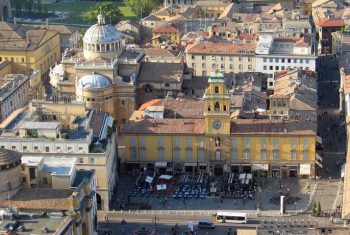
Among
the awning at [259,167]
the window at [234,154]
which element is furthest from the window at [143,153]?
the awning at [259,167]

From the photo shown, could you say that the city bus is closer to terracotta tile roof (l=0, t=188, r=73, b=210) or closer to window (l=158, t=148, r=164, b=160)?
window (l=158, t=148, r=164, b=160)

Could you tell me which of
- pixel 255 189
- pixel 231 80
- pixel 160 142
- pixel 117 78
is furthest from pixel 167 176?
pixel 231 80

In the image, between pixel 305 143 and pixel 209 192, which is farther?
pixel 305 143

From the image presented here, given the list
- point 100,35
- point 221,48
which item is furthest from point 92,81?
point 221,48

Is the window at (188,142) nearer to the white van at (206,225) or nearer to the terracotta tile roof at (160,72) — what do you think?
the white van at (206,225)

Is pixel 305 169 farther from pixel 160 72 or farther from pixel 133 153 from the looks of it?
pixel 160 72

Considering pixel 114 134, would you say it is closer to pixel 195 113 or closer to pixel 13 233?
pixel 195 113
